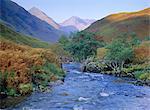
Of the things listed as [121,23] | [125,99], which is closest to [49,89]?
[125,99]

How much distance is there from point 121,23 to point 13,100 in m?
138

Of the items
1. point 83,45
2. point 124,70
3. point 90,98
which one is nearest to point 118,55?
point 124,70

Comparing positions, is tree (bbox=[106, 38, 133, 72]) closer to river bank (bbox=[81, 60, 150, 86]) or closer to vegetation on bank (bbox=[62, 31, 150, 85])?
vegetation on bank (bbox=[62, 31, 150, 85])

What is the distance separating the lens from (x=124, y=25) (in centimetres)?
15750

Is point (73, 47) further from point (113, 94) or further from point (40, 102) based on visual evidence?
point (40, 102)

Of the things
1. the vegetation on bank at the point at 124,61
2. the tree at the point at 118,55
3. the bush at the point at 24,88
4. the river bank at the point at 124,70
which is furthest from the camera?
the tree at the point at 118,55

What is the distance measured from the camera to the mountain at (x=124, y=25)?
476 ft

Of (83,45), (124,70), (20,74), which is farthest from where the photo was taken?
(83,45)

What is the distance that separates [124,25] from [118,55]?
102121 mm

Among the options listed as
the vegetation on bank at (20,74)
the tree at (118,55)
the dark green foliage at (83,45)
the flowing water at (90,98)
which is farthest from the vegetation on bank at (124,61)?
the vegetation on bank at (20,74)

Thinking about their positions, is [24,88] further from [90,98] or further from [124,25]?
[124,25]

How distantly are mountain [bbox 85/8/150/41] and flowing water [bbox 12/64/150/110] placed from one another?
101m

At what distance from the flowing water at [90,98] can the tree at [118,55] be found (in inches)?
739

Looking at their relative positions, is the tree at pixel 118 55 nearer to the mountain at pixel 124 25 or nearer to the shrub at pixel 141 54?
the shrub at pixel 141 54
